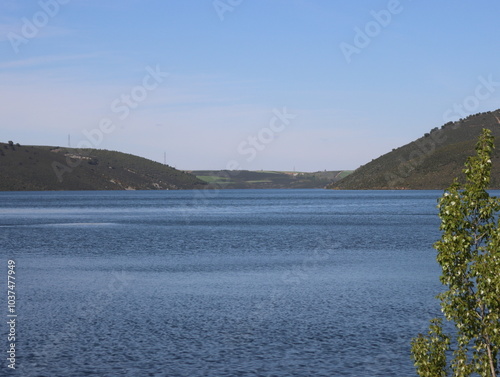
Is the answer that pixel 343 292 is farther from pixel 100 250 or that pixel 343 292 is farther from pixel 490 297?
pixel 100 250

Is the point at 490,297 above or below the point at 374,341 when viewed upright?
above

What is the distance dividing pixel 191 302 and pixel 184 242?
126 ft

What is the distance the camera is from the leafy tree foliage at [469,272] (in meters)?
13.6

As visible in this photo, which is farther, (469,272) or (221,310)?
(221,310)

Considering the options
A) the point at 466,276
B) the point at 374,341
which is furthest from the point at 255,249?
the point at 466,276

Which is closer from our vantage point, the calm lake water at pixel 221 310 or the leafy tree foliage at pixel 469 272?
the leafy tree foliage at pixel 469 272

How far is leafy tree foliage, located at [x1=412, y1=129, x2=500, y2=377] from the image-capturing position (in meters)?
13.6

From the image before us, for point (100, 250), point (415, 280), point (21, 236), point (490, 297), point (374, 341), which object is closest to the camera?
point (490, 297)

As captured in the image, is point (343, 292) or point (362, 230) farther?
point (362, 230)

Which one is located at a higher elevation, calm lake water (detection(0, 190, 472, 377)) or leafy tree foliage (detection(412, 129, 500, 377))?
leafy tree foliage (detection(412, 129, 500, 377))

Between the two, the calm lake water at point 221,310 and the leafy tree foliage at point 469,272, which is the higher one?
the leafy tree foliage at point 469,272

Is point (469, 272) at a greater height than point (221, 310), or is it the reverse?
point (469, 272)

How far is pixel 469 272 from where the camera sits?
1423 cm

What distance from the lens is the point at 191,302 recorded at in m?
31.0
